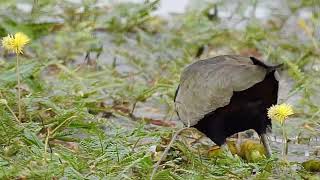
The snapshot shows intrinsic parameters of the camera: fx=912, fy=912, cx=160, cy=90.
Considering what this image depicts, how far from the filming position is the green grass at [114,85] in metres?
2.83

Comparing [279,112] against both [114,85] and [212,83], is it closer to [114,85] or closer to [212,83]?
[212,83]

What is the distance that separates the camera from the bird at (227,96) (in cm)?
290

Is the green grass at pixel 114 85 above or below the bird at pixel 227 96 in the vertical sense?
below

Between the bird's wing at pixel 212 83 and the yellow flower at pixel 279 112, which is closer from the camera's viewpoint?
the yellow flower at pixel 279 112

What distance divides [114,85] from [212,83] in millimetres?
1165

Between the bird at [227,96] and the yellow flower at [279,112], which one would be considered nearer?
the yellow flower at [279,112]

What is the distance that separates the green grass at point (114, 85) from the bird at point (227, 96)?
0.12m

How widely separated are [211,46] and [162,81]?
50.5 inches

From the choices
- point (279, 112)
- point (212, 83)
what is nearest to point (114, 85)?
point (212, 83)

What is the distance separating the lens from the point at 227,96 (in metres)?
2.93

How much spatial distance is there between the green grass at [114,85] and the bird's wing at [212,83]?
13 centimetres

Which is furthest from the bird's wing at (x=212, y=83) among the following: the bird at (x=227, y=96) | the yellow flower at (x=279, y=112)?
the yellow flower at (x=279, y=112)

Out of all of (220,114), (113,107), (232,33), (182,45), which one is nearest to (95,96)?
(113,107)

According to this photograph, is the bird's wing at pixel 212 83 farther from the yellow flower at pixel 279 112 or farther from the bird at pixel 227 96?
the yellow flower at pixel 279 112
